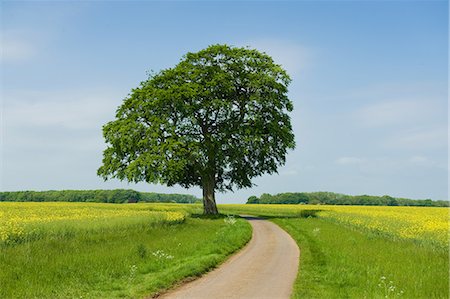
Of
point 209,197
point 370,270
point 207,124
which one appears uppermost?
point 207,124

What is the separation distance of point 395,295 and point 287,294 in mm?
3037

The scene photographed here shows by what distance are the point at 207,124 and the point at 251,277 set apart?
32466 millimetres

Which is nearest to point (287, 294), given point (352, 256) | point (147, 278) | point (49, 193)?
point (147, 278)

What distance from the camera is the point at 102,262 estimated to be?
51.6ft

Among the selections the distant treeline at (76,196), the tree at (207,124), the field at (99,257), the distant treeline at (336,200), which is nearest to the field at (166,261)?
the field at (99,257)

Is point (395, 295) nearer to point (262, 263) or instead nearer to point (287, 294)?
point (287, 294)

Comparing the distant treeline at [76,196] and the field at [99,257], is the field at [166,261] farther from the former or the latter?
the distant treeline at [76,196]

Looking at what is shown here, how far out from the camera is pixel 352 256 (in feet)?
60.4

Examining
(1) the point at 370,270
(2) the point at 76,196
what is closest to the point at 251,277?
(1) the point at 370,270

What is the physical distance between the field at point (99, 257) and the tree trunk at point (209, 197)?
69.2 feet

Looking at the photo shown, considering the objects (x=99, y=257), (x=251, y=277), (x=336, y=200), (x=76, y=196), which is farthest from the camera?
(x=336, y=200)

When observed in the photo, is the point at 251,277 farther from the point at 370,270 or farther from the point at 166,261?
the point at 370,270

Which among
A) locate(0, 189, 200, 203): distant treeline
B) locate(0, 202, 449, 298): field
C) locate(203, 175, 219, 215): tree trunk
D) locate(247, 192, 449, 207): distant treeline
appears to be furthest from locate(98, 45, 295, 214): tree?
locate(247, 192, 449, 207): distant treeline

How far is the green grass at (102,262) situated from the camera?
12625 mm
